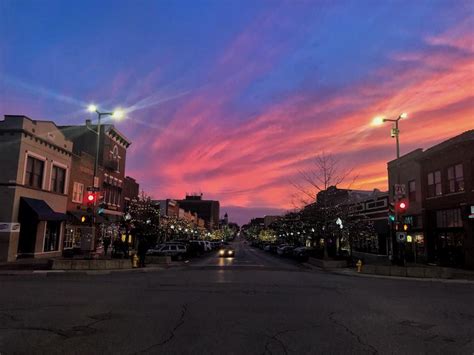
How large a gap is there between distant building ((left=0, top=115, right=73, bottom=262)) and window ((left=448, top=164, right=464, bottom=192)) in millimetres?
30743

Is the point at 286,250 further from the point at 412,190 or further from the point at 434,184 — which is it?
the point at 434,184

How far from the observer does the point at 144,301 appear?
42.0ft

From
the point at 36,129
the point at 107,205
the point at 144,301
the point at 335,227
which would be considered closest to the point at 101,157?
the point at 107,205

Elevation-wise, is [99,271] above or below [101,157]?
below

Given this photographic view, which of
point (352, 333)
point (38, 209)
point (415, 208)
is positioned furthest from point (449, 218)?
point (38, 209)

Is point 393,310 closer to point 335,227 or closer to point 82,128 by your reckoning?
point 335,227

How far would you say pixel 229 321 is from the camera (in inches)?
391

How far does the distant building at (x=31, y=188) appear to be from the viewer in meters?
30.7

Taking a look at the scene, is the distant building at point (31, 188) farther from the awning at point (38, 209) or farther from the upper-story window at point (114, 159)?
the upper-story window at point (114, 159)

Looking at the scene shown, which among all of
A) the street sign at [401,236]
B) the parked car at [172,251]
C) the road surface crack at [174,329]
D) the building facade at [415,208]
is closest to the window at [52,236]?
the parked car at [172,251]

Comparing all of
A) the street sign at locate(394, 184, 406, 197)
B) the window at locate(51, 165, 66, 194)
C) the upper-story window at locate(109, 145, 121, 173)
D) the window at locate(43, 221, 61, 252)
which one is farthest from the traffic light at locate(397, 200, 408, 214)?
the upper-story window at locate(109, 145, 121, 173)

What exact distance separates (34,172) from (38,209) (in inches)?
129

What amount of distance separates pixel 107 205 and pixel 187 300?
3918cm

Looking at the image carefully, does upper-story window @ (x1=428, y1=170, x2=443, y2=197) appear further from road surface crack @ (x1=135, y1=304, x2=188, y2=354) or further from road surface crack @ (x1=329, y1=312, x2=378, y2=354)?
road surface crack @ (x1=135, y1=304, x2=188, y2=354)
